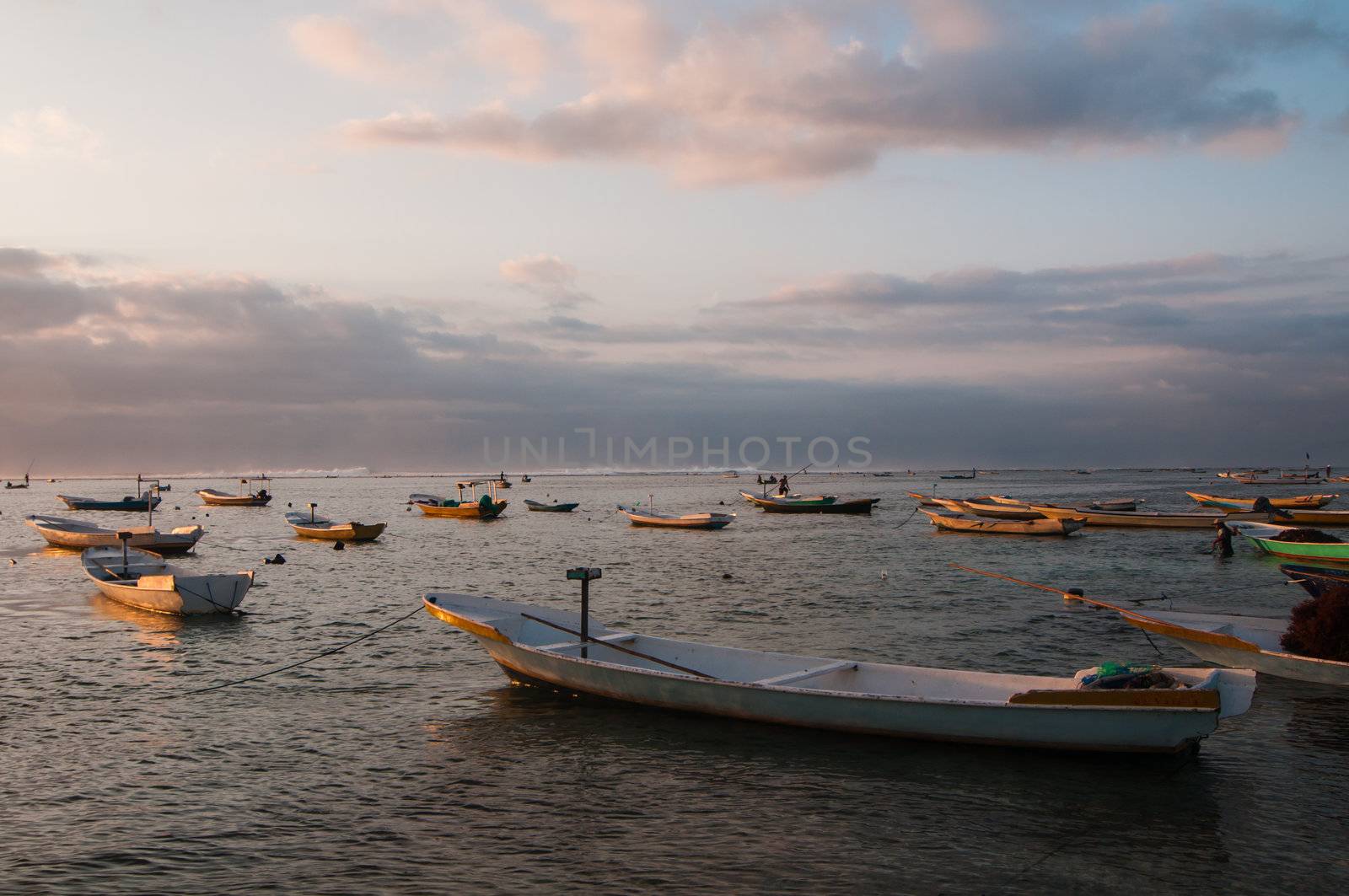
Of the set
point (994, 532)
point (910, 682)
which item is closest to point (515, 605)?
point (910, 682)

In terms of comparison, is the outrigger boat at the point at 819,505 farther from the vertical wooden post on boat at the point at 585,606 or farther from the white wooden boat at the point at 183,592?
the vertical wooden post on boat at the point at 585,606

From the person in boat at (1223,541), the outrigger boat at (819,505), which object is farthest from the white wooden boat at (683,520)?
the person in boat at (1223,541)

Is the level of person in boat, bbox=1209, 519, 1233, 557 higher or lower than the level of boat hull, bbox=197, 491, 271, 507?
higher

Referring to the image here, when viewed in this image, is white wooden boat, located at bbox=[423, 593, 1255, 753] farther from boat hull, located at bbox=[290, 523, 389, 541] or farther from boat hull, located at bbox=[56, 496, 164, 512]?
boat hull, located at bbox=[56, 496, 164, 512]

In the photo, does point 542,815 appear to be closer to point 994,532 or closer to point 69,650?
point 69,650

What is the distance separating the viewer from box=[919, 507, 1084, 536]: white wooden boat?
179ft

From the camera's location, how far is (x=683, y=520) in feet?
215

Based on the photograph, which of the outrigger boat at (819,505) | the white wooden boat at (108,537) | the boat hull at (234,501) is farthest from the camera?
the boat hull at (234,501)

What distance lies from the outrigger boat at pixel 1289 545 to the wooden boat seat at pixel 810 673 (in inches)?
1060

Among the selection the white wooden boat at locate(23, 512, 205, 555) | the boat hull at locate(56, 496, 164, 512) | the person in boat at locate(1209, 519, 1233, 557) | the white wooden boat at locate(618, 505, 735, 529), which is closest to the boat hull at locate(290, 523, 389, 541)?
the white wooden boat at locate(23, 512, 205, 555)

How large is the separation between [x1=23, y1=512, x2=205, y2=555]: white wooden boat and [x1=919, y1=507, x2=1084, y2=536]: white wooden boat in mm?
43572

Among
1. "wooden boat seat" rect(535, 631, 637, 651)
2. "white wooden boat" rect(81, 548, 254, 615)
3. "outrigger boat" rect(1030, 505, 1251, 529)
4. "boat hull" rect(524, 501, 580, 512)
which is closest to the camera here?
"wooden boat seat" rect(535, 631, 637, 651)

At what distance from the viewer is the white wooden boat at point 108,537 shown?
45.5 meters

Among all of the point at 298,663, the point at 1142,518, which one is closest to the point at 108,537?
the point at 298,663
